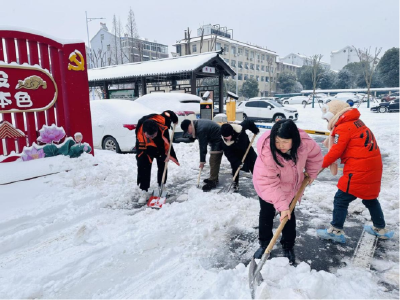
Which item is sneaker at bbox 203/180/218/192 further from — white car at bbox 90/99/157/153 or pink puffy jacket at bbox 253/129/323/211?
white car at bbox 90/99/157/153

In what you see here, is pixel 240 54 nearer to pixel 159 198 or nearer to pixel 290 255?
pixel 159 198

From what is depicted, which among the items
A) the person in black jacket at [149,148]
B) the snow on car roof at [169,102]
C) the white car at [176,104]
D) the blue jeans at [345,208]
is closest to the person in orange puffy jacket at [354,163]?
the blue jeans at [345,208]

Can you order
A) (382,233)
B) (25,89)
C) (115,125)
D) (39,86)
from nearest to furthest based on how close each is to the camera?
(382,233) < (25,89) < (39,86) < (115,125)

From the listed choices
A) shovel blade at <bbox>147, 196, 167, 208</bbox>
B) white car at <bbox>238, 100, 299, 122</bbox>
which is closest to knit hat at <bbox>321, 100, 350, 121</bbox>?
shovel blade at <bbox>147, 196, 167, 208</bbox>

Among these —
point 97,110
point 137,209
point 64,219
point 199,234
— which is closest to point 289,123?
point 199,234

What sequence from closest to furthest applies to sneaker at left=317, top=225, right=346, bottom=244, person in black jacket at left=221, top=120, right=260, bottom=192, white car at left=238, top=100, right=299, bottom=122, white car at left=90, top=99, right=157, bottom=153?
sneaker at left=317, top=225, right=346, bottom=244 < person in black jacket at left=221, top=120, right=260, bottom=192 < white car at left=90, top=99, right=157, bottom=153 < white car at left=238, top=100, right=299, bottom=122

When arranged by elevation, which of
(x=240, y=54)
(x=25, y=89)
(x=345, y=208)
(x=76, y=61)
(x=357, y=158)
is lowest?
(x=345, y=208)

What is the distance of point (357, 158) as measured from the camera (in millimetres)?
2777

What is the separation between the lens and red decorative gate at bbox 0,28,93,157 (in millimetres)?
4238

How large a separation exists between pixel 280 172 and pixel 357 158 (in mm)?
950

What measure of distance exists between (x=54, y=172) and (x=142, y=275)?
3.03 meters

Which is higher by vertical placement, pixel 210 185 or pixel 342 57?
pixel 342 57

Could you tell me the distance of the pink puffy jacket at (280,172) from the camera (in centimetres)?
236

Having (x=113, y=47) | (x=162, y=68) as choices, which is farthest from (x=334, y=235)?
(x=113, y=47)
